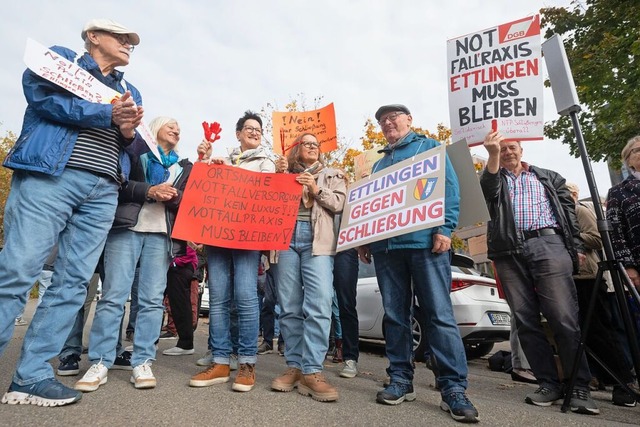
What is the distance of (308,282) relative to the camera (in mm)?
3262

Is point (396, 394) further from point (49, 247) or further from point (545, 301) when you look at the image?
point (49, 247)

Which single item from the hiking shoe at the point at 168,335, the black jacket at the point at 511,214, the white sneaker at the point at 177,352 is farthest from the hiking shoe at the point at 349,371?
the hiking shoe at the point at 168,335

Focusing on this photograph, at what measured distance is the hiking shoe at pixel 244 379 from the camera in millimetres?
2992

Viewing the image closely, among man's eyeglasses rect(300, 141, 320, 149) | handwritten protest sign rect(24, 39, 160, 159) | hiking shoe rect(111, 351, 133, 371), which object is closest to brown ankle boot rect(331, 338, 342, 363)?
hiking shoe rect(111, 351, 133, 371)

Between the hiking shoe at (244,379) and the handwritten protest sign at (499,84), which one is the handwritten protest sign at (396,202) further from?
the hiking shoe at (244,379)

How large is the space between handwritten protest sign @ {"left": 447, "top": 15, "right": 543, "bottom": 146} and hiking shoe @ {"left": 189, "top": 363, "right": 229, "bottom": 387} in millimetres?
2416

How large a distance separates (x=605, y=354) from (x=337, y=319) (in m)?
2.62

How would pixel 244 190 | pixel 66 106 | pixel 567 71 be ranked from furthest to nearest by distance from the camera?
pixel 244 190 < pixel 567 71 < pixel 66 106

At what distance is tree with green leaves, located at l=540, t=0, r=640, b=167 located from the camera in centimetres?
984

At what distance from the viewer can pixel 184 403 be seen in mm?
2633

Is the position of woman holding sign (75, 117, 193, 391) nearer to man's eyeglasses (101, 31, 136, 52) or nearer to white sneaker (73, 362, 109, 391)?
Answer: white sneaker (73, 362, 109, 391)

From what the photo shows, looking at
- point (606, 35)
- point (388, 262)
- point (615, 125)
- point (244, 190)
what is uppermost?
point (606, 35)

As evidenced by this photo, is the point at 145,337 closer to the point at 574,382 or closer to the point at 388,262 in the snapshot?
the point at 388,262

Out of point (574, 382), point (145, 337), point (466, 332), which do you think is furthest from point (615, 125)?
point (145, 337)
